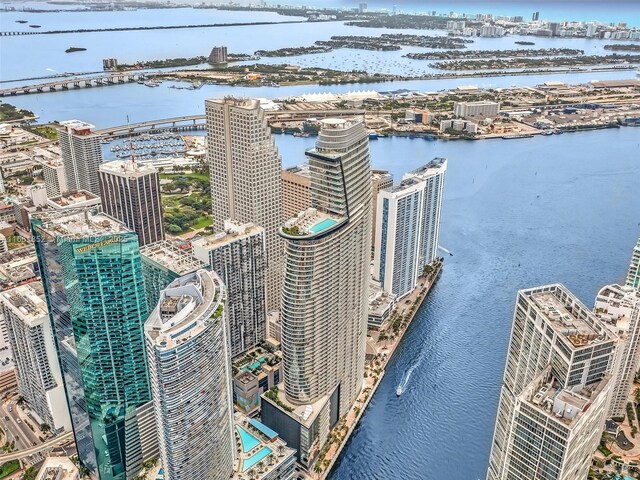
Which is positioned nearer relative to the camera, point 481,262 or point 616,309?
point 616,309

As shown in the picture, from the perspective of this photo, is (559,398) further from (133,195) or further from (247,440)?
(133,195)

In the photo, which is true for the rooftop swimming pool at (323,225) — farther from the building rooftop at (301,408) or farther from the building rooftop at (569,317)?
the building rooftop at (569,317)

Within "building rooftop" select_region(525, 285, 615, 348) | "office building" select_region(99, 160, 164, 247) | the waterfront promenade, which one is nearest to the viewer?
"building rooftop" select_region(525, 285, 615, 348)

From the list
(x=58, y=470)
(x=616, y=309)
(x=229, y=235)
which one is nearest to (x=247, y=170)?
(x=229, y=235)

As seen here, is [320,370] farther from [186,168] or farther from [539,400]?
[186,168]

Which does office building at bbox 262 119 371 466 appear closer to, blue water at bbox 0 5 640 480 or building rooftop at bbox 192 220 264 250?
blue water at bbox 0 5 640 480

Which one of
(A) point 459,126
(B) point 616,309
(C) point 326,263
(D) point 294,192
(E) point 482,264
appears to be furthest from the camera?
(A) point 459,126

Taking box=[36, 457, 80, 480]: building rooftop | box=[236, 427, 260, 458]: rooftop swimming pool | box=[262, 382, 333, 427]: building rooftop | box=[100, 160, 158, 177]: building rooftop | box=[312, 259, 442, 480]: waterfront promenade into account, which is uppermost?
box=[100, 160, 158, 177]: building rooftop

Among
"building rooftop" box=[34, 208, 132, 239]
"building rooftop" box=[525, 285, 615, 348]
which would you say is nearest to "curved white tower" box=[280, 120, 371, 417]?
"building rooftop" box=[34, 208, 132, 239]
